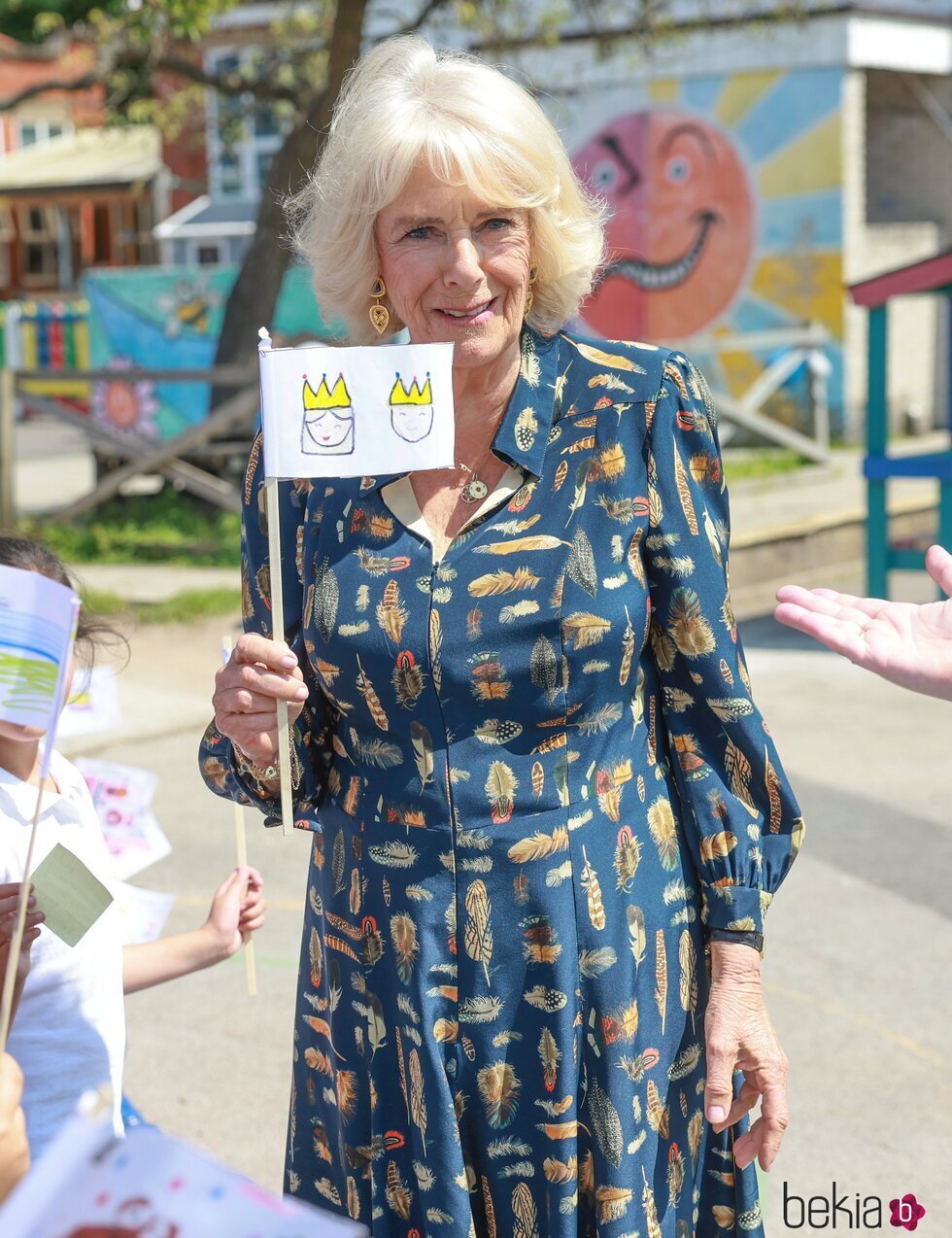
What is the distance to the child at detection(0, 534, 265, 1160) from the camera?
2.07 meters

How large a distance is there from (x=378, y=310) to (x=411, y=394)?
0.31 metres

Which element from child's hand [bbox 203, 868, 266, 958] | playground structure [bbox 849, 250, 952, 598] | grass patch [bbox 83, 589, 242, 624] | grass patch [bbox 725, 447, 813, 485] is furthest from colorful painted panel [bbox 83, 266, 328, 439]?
child's hand [bbox 203, 868, 266, 958]

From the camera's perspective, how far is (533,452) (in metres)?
2.10

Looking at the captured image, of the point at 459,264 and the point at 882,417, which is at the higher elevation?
the point at 459,264

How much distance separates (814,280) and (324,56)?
21.2ft

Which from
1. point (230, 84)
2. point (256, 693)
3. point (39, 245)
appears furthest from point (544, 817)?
point (39, 245)

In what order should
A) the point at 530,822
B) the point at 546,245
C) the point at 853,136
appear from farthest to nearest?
1. the point at 853,136
2. the point at 546,245
3. the point at 530,822

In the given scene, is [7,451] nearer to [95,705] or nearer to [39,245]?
[95,705]

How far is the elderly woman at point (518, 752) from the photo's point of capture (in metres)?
2.01

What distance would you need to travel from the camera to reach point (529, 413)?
212 cm

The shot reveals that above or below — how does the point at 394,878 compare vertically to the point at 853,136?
below

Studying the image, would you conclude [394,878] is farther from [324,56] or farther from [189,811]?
[324,56]

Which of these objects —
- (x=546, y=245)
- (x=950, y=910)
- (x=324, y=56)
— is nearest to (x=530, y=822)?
(x=546, y=245)

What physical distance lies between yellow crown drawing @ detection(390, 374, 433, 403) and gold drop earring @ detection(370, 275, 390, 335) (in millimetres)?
289
